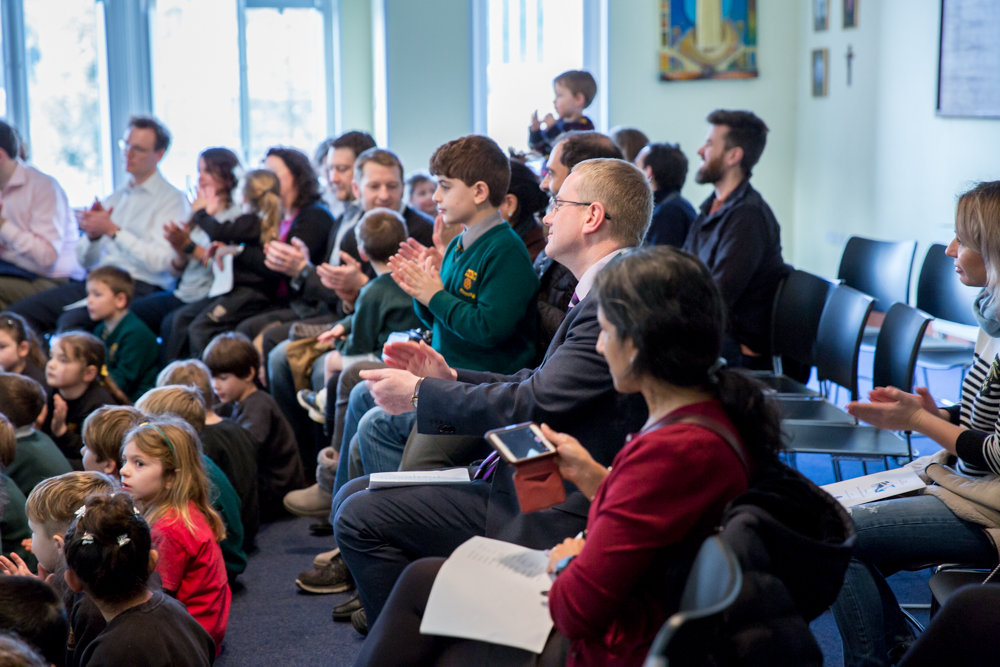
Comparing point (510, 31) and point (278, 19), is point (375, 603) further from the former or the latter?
point (278, 19)

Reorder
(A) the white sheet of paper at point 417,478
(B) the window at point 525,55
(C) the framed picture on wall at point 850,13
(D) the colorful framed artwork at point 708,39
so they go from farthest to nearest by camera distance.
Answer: (B) the window at point 525,55, (D) the colorful framed artwork at point 708,39, (C) the framed picture on wall at point 850,13, (A) the white sheet of paper at point 417,478

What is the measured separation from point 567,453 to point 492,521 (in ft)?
1.51

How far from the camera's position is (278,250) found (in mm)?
4359

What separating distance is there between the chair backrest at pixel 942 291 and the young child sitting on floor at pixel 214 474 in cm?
289

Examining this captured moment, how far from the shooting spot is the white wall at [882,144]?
5406 mm

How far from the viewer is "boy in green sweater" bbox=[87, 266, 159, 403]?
4461 millimetres

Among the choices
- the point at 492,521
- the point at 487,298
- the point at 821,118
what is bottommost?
the point at 492,521

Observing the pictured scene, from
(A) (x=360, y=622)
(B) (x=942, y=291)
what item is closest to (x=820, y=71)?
(B) (x=942, y=291)

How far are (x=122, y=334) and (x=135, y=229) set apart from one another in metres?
0.93

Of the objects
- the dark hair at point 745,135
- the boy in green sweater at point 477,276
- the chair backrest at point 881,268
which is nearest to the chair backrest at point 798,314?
the chair backrest at point 881,268

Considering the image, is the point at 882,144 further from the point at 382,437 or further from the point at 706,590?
the point at 706,590

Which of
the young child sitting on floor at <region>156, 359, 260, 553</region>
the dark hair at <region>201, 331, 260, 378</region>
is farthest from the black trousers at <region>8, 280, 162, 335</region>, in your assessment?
the young child sitting on floor at <region>156, 359, 260, 553</region>

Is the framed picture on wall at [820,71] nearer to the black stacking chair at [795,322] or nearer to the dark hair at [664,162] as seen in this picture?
the dark hair at [664,162]

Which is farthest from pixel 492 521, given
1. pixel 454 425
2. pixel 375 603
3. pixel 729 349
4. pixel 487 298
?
pixel 729 349
